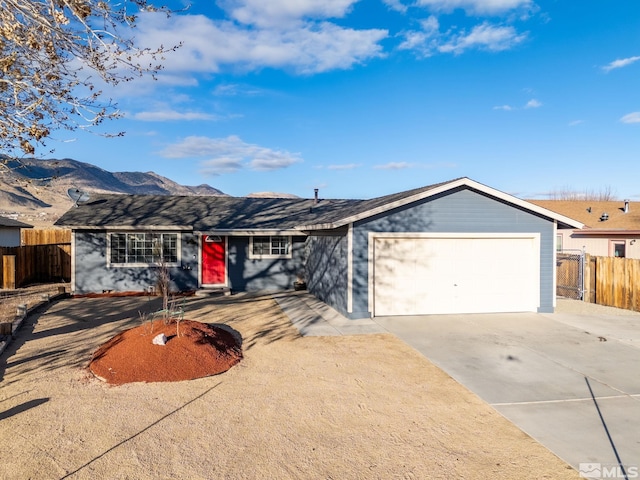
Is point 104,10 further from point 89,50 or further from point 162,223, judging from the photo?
point 162,223

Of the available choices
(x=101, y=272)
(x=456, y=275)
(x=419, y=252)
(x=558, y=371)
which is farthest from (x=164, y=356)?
(x=101, y=272)

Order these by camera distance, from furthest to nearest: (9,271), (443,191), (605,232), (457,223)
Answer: (605,232)
(9,271)
(457,223)
(443,191)

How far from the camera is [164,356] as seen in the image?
23.9 feet

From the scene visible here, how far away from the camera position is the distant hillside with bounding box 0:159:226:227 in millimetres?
15180

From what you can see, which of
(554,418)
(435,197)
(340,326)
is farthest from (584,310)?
(554,418)

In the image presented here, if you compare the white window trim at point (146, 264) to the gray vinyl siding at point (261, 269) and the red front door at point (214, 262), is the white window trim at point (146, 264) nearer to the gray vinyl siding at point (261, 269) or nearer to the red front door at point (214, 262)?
the red front door at point (214, 262)

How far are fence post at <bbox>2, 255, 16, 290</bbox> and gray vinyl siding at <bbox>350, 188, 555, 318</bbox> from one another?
46.3 feet

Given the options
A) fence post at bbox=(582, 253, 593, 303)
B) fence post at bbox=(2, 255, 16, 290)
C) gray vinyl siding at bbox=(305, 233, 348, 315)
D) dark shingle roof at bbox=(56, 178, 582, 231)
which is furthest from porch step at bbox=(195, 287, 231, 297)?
fence post at bbox=(582, 253, 593, 303)

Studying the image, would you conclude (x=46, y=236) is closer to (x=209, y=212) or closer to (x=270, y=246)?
(x=209, y=212)

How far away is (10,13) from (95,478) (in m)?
7.24

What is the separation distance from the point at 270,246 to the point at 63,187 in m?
99.3

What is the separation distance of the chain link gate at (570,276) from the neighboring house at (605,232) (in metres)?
2.62

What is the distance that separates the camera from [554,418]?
546 centimetres

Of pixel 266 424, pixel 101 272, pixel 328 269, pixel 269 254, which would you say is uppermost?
pixel 269 254
